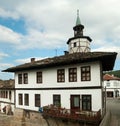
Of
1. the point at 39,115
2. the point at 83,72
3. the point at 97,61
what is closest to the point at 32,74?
the point at 39,115

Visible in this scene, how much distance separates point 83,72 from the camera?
23.1 meters

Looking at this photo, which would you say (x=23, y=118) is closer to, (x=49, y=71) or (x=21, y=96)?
(x=21, y=96)

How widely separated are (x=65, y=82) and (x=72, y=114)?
156 inches

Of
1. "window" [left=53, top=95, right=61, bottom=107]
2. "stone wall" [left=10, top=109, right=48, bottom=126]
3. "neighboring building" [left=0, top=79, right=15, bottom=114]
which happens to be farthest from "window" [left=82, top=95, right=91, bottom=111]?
"neighboring building" [left=0, top=79, right=15, bottom=114]

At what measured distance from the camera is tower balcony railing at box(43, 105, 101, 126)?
Answer: 19.9 m

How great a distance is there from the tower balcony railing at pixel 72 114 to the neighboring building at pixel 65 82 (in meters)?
0.97

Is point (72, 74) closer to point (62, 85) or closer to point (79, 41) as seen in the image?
point (62, 85)

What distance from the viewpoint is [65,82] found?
24.4 m

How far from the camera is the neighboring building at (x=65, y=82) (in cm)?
2198

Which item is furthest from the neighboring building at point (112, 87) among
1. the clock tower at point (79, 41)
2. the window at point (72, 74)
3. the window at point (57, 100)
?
the window at point (72, 74)

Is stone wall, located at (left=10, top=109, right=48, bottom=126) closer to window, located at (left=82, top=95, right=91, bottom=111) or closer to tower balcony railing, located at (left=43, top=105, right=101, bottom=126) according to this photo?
tower balcony railing, located at (left=43, top=105, right=101, bottom=126)

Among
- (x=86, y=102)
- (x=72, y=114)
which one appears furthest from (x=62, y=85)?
(x=72, y=114)

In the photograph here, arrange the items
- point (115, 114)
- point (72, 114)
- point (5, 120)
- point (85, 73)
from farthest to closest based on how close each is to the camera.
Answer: point (5, 120), point (115, 114), point (85, 73), point (72, 114)

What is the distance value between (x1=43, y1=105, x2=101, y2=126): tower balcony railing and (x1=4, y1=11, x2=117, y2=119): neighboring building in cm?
97
